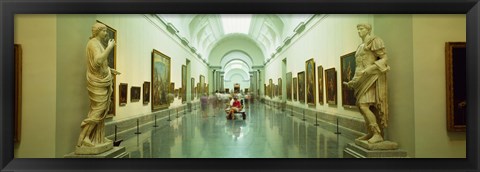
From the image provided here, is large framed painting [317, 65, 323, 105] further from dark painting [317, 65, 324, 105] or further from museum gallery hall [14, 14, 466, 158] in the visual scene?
museum gallery hall [14, 14, 466, 158]

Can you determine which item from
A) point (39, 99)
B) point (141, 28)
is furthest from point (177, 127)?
point (39, 99)

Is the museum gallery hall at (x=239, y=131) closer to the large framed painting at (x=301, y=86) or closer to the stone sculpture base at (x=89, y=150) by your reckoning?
the stone sculpture base at (x=89, y=150)

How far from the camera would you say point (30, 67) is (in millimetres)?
5488

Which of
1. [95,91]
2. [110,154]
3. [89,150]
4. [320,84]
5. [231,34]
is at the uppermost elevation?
[231,34]

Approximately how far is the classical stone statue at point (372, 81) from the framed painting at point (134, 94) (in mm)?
6423

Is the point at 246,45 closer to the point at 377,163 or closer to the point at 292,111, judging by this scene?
the point at 292,111

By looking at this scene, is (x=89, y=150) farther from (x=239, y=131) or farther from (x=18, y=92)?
(x=239, y=131)

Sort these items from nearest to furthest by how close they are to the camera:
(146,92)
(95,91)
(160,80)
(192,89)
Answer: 1. (95,91)
2. (146,92)
3. (160,80)
4. (192,89)

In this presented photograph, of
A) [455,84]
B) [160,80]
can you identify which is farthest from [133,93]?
[455,84]

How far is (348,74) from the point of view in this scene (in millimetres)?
8430

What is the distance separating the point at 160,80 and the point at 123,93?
2.70 metres

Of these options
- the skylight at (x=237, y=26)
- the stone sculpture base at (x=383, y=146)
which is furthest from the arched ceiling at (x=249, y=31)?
the stone sculpture base at (x=383, y=146)
